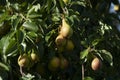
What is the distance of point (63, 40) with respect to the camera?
2051 millimetres

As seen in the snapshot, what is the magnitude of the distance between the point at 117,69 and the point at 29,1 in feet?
2.42

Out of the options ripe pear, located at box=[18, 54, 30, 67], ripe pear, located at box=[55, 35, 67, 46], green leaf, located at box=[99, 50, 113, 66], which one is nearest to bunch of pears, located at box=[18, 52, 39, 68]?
ripe pear, located at box=[18, 54, 30, 67]

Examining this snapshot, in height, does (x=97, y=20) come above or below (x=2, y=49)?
below

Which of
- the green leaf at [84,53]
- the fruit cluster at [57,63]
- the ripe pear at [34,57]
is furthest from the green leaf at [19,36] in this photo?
the green leaf at [84,53]

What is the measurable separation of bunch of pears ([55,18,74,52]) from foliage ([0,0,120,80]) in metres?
0.02

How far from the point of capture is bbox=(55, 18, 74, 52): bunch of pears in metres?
2.05

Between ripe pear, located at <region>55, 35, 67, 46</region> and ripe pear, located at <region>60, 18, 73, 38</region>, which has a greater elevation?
ripe pear, located at <region>60, 18, 73, 38</region>

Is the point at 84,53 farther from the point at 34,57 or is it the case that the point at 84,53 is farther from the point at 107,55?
the point at 34,57

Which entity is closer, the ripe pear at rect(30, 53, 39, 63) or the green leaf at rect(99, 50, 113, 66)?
the ripe pear at rect(30, 53, 39, 63)

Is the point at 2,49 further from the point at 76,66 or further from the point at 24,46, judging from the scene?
the point at 76,66

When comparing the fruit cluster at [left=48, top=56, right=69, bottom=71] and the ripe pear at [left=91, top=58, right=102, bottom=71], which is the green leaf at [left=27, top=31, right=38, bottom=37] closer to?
the fruit cluster at [left=48, top=56, right=69, bottom=71]

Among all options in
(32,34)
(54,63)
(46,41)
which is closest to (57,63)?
(54,63)

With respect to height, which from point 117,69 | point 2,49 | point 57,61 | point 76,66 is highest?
point 2,49

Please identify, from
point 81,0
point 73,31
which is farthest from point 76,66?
point 81,0
